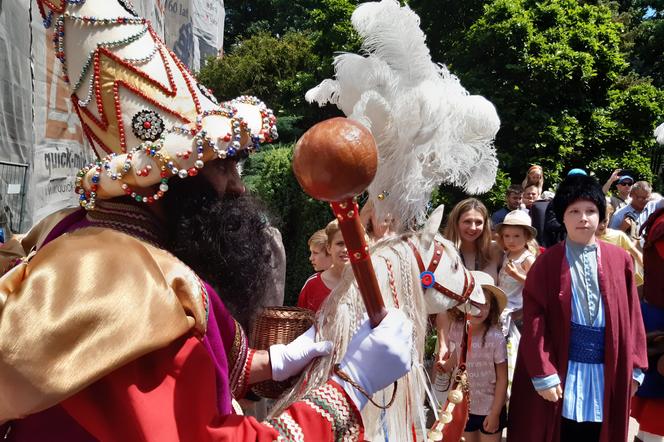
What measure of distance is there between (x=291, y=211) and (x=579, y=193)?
223 inches

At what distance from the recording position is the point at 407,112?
2.28 metres

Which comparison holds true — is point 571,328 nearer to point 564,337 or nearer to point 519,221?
point 564,337

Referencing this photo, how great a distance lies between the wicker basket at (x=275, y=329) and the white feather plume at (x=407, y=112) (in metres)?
0.56

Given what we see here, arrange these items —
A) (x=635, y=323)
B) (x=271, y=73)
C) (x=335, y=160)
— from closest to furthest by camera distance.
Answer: (x=335, y=160), (x=635, y=323), (x=271, y=73)

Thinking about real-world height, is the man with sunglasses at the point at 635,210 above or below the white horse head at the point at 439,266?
above

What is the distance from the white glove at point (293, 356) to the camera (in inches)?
79.0

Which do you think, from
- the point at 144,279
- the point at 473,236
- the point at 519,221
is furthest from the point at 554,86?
the point at 144,279

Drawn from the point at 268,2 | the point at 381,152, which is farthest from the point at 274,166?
the point at 268,2

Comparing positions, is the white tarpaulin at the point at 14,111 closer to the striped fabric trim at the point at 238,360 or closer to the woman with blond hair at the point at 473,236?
the striped fabric trim at the point at 238,360

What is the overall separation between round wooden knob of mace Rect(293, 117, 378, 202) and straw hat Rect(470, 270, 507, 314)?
1513mm

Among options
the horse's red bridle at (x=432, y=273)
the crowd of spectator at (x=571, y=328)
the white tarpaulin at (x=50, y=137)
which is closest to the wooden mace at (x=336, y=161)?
the horse's red bridle at (x=432, y=273)

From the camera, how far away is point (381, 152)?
7.64 ft

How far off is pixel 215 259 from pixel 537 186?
6.32 meters

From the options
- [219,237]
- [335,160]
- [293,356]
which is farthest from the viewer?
[293,356]
